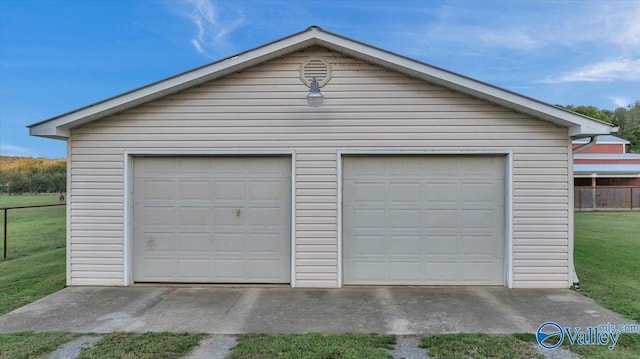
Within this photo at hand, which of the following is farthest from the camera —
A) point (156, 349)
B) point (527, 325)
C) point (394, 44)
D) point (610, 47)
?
point (610, 47)

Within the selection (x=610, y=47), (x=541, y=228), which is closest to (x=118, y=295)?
(x=541, y=228)

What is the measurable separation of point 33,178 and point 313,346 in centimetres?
1829

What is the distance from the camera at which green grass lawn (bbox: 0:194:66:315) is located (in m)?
5.52

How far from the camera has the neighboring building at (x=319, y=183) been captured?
5.86 metres

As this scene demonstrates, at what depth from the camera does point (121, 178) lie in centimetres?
604

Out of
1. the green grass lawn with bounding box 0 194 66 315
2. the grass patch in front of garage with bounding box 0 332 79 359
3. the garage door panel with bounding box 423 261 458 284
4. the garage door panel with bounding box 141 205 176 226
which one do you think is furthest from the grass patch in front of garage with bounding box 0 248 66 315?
the garage door panel with bounding box 423 261 458 284

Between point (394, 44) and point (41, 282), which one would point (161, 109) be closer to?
point (41, 282)

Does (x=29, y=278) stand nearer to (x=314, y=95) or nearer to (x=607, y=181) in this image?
(x=314, y=95)

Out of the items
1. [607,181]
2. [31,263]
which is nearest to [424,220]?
[31,263]

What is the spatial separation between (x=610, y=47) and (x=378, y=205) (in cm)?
2837

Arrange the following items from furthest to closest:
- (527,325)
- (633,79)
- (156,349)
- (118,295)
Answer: (633,79) → (118,295) → (527,325) → (156,349)

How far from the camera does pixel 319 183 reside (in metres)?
5.96

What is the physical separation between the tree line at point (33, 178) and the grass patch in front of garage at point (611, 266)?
1705 cm

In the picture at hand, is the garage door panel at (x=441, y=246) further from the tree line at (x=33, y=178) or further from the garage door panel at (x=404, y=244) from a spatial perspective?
the tree line at (x=33, y=178)
